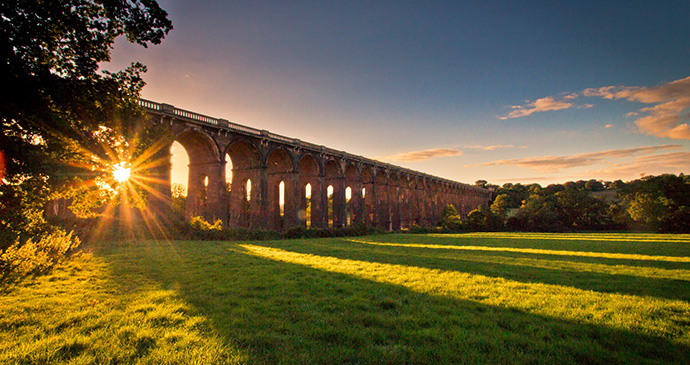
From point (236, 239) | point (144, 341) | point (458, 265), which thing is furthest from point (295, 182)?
point (144, 341)

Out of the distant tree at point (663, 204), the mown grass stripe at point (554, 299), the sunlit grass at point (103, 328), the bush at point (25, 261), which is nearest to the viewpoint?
the sunlit grass at point (103, 328)

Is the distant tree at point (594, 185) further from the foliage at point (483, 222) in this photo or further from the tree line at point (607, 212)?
the foliage at point (483, 222)

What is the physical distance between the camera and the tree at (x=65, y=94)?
6059mm

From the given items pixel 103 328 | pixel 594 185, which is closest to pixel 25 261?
pixel 103 328

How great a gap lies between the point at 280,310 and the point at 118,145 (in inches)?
249

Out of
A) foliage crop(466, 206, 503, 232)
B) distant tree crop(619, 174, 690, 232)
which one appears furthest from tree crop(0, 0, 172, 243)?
Result: distant tree crop(619, 174, 690, 232)

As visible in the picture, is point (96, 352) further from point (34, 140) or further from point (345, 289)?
point (34, 140)

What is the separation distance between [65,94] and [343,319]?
7.59 meters

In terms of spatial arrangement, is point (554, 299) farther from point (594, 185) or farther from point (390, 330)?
point (594, 185)

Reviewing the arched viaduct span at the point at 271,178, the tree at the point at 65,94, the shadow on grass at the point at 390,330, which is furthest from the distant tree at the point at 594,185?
the tree at the point at 65,94

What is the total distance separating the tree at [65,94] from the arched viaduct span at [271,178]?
26.2 ft

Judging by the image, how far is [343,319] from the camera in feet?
14.9

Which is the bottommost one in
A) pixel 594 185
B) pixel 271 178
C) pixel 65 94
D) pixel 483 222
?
pixel 483 222

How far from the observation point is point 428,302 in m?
5.50
